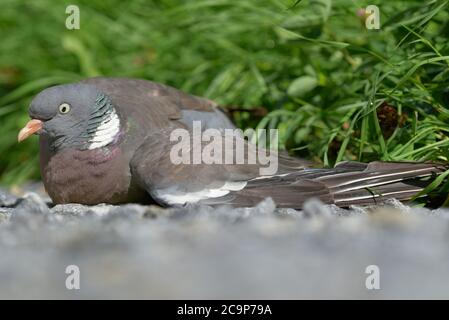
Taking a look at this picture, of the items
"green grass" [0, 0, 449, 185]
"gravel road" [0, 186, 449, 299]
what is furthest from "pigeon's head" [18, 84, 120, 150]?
"gravel road" [0, 186, 449, 299]

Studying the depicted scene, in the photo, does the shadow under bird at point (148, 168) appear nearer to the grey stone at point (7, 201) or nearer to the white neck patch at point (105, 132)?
the white neck patch at point (105, 132)

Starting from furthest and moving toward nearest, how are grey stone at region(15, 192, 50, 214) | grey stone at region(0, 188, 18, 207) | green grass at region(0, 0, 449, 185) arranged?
grey stone at region(0, 188, 18, 207)
green grass at region(0, 0, 449, 185)
grey stone at region(15, 192, 50, 214)

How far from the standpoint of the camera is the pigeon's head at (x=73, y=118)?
4.06m

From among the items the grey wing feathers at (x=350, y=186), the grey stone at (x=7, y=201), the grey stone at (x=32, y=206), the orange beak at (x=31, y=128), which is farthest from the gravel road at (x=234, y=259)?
the grey stone at (x=7, y=201)

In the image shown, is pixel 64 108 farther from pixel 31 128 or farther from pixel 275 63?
pixel 275 63

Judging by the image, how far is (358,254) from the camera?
238cm

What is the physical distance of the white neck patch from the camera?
13.4 feet

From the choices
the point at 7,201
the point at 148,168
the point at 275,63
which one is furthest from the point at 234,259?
the point at 275,63

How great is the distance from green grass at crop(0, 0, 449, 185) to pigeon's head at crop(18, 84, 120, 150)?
0.92m

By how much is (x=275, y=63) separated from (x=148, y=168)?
1.70m

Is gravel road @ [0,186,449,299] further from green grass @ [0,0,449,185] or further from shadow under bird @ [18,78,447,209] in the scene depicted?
green grass @ [0,0,449,185]

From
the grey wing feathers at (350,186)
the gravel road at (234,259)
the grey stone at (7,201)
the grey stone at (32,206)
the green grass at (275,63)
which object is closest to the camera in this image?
the gravel road at (234,259)

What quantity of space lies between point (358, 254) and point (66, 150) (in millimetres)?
2075
